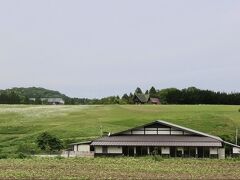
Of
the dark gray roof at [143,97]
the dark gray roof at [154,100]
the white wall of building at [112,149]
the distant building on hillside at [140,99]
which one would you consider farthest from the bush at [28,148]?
the dark gray roof at [154,100]

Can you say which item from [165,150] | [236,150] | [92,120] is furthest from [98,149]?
[92,120]

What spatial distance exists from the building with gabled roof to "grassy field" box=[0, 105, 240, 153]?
32.0 feet

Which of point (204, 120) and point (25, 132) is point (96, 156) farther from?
point (204, 120)

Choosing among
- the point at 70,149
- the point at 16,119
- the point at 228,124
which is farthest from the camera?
the point at 16,119

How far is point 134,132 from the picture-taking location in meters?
53.9

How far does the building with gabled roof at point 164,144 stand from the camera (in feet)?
166

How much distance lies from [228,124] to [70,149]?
2541cm

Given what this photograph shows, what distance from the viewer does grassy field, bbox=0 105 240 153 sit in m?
65.4

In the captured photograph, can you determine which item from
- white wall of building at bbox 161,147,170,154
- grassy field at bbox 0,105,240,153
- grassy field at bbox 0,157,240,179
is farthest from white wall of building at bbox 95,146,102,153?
grassy field at bbox 0,157,240,179

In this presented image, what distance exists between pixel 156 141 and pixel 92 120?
26.3 m

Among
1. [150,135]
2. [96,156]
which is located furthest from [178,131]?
[96,156]

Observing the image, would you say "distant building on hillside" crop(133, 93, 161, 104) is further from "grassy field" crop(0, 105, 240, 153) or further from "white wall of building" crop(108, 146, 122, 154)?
"white wall of building" crop(108, 146, 122, 154)

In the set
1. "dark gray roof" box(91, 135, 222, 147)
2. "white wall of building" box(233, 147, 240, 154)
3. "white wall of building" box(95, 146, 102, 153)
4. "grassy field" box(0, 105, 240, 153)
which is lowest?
"white wall of building" box(233, 147, 240, 154)

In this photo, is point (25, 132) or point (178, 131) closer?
point (178, 131)
